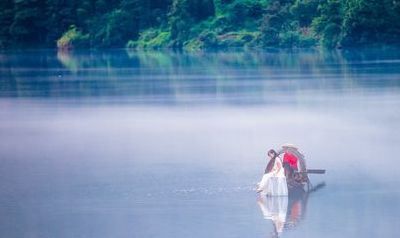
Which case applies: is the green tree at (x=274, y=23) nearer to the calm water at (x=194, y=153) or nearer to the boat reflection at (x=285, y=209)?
the calm water at (x=194, y=153)

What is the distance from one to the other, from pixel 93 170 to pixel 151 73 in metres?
23.5

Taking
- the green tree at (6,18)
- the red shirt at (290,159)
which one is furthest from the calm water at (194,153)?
the green tree at (6,18)

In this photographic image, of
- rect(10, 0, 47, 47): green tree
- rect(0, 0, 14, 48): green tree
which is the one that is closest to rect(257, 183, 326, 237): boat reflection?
rect(10, 0, 47, 47): green tree

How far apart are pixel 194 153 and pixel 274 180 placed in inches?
175

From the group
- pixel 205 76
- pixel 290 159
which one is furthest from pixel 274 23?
pixel 290 159

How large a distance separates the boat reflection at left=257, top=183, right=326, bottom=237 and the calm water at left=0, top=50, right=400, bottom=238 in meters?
0.02

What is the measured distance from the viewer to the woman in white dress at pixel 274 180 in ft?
42.5

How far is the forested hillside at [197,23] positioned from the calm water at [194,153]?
2090cm

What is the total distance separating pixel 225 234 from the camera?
11188 millimetres

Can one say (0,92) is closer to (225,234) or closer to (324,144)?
(324,144)

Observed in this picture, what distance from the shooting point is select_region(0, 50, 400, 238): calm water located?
12.0 meters

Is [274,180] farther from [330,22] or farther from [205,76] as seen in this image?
[330,22]

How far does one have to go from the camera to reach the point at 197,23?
63.4m

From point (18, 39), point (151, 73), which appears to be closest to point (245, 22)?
point (18, 39)
